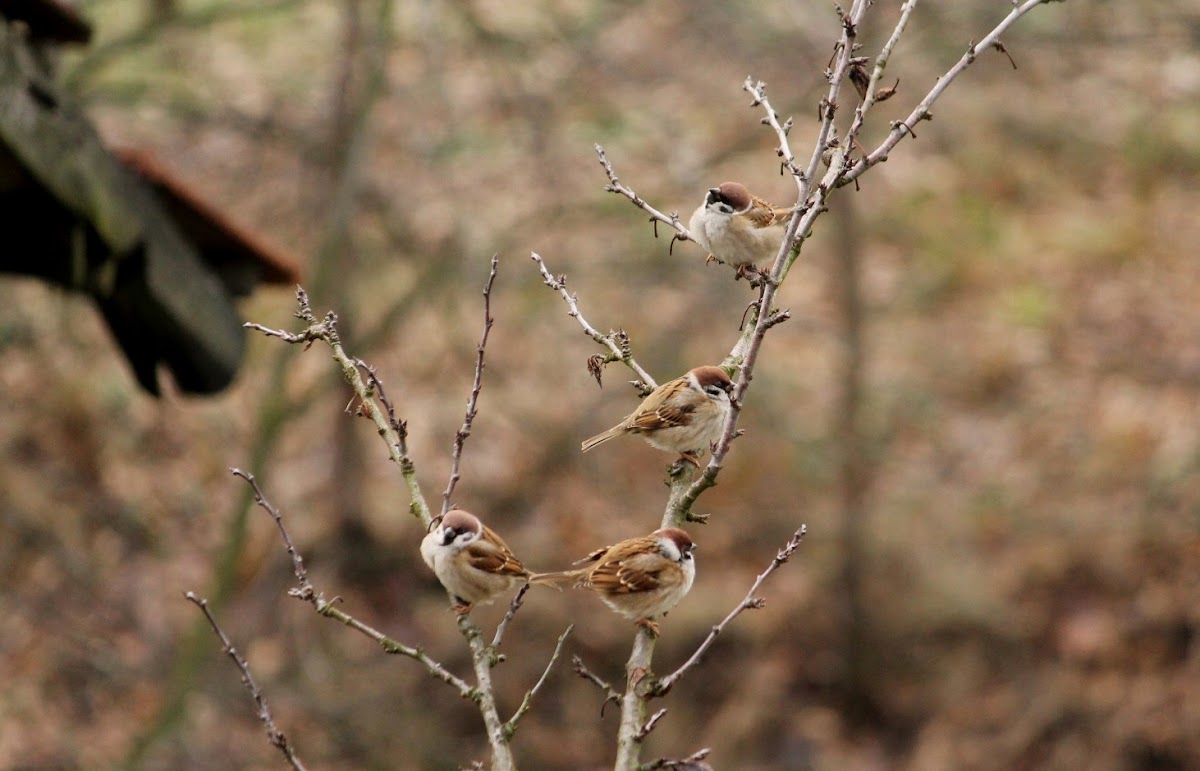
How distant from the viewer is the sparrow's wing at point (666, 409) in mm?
3324

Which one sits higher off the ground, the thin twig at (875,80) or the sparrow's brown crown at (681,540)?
the thin twig at (875,80)

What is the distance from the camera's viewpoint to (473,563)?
3361mm

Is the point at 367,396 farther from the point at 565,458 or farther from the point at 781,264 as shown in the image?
the point at 565,458

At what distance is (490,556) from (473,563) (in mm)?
47

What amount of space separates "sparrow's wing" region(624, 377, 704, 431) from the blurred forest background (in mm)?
3982

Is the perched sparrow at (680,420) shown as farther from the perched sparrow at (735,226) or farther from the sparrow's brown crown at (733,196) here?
the sparrow's brown crown at (733,196)

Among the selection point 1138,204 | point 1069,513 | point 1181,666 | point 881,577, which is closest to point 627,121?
point 881,577

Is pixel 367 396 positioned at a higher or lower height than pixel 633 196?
lower

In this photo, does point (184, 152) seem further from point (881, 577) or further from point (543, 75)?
point (881, 577)

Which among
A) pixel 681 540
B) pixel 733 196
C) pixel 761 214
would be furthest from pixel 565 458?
pixel 681 540

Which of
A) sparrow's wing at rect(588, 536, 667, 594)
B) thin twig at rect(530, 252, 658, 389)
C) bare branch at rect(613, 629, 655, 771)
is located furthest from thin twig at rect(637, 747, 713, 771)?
sparrow's wing at rect(588, 536, 667, 594)

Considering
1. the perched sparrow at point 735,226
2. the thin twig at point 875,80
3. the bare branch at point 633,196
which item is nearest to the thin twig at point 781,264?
the thin twig at point 875,80

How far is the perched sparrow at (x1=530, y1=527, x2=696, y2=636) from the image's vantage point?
3.22 m

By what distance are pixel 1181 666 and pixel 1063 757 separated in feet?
3.48
